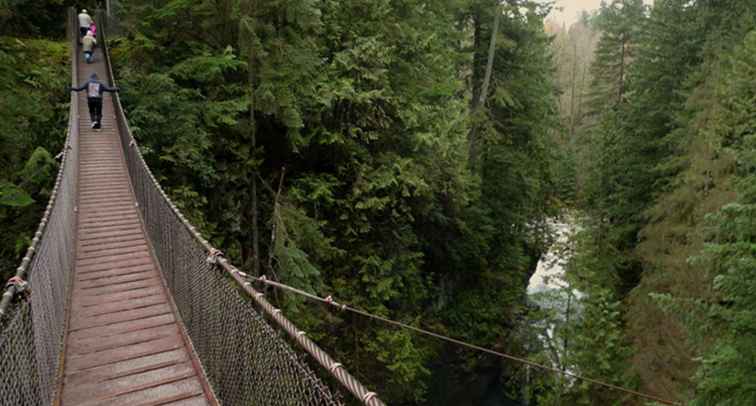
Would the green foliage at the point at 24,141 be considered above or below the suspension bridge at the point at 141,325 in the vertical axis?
above

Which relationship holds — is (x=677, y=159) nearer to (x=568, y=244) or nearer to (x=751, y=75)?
(x=751, y=75)

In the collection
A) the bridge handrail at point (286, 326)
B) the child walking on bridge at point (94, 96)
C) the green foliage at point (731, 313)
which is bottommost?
the green foliage at point (731, 313)

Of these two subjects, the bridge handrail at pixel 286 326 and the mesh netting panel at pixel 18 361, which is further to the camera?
the mesh netting panel at pixel 18 361

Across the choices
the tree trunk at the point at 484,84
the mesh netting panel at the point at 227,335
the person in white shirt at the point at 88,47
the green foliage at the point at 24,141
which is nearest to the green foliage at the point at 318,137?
the tree trunk at the point at 484,84

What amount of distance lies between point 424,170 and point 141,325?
299 inches

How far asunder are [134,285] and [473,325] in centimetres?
1194

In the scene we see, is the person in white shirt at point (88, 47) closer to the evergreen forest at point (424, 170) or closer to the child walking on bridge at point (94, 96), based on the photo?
the evergreen forest at point (424, 170)

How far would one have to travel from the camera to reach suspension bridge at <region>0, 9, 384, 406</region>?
104 inches

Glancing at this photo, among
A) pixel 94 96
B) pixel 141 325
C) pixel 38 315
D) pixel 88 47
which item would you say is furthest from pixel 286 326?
pixel 88 47

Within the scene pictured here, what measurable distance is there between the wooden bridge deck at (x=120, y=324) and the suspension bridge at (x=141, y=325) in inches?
0.4

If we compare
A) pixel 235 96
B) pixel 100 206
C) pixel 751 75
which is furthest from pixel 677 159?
pixel 100 206

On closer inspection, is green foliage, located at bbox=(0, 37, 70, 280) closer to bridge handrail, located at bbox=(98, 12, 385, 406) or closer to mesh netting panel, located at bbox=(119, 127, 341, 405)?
bridge handrail, located at bbox=(98, 12, 385, 406)

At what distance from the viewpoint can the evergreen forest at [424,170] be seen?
301 inches

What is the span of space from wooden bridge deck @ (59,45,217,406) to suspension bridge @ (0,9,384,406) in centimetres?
1
